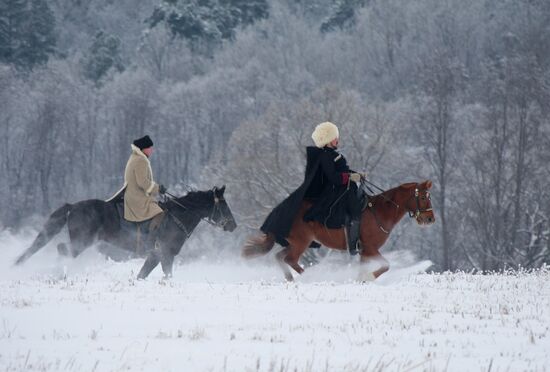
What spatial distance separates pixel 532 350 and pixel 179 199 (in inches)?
341

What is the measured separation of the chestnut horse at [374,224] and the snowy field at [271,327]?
119 centimetres

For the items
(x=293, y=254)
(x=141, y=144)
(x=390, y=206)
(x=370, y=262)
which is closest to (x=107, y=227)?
(x=141, y=144)

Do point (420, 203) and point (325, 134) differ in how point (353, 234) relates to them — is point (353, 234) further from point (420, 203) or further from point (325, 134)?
point (325, 134)

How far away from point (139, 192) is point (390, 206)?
4408mm

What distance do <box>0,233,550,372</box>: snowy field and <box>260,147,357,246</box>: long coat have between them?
163 centimetres

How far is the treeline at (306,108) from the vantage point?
45281 millimetres

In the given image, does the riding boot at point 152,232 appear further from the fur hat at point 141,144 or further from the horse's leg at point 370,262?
the horse's leg at point 370,262

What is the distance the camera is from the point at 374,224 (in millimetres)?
14781

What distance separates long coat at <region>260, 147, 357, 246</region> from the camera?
48.1 ft

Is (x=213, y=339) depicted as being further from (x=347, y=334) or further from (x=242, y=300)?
(x=242, y=300)

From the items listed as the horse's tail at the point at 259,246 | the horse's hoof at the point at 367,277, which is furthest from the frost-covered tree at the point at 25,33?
the horse's hoof at the point at 367,277

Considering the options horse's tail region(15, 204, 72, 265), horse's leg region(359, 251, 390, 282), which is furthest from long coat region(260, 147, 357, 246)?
horse's tail region(15, 204, 72, 265)

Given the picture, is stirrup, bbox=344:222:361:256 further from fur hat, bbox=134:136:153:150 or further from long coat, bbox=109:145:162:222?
fur hat, bbox=134:136:153:150

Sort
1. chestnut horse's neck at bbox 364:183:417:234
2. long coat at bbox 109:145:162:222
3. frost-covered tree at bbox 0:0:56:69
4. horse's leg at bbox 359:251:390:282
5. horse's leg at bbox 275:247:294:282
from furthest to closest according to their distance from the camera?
frost-covered tree at bbox 0:0:56:69 → long coat at bbox 109:145:162:222 → horse's leg at bbox 275:247:294:282 → chestnut horse's neck at bbox 364:183:417:234 → horse's leg at bbox 359:251:390:282
